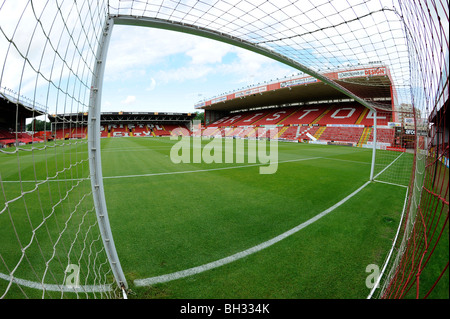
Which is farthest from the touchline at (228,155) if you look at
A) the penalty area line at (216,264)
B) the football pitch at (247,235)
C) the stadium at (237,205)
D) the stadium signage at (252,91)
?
the stadium signage at (252,91)

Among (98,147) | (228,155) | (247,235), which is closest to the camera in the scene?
(98,147)

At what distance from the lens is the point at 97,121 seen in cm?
189

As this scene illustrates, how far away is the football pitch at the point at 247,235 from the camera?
2199 mm

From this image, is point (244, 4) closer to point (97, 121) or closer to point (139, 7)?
point (139, 7)

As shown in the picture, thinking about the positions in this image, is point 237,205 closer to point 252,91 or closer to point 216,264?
point 216,264

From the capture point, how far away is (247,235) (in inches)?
129

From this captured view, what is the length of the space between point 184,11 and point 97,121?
210 centimetres

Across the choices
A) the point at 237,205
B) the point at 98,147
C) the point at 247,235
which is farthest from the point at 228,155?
the point at 98,147

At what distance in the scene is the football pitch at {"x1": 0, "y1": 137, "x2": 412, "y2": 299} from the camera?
2.20 meters

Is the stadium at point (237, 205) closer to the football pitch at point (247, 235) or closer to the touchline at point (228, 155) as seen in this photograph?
the football pitch at point (247, 235)

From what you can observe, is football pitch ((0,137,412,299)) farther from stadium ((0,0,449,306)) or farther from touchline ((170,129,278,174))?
touchline ((170,129,278,174))

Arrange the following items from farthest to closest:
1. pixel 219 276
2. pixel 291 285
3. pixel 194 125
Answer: pixel 194 125
pixel 219 276
pixel 291 285

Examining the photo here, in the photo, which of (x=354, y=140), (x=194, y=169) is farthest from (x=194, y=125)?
(x=194, y=169)

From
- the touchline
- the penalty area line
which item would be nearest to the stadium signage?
the touchline
